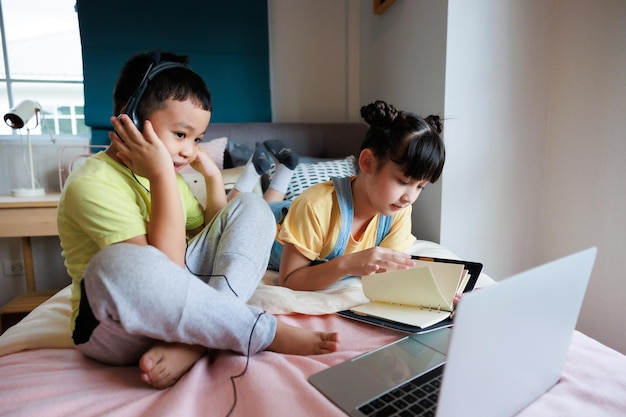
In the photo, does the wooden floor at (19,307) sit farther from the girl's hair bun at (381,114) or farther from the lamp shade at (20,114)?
the girl's hair bun at (381,114)

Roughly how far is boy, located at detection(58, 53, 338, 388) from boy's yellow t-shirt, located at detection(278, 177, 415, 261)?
127 mm

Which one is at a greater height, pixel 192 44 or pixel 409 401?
pixel 192 44

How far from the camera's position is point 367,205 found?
1104 mm

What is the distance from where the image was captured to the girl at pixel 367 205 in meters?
0.94

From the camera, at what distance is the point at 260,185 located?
1.63m

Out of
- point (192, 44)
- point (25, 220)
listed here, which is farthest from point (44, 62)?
point (25, 220)

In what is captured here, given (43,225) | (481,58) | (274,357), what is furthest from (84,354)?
(481,58)

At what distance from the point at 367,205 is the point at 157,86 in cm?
60

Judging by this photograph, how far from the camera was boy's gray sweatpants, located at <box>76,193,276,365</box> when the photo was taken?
56cm

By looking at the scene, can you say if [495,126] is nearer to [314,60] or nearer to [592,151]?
[592,151]

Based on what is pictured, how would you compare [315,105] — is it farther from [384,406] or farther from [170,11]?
[384,406]

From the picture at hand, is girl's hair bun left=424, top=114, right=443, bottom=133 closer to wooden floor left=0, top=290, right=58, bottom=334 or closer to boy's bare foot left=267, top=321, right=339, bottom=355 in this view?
boy's bare foot left=267, top=321, right=339, bottom=355

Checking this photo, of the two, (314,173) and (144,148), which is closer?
(144,148)

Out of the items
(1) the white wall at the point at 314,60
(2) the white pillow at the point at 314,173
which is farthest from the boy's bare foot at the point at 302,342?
(1) the white wall at the point at 314,60
